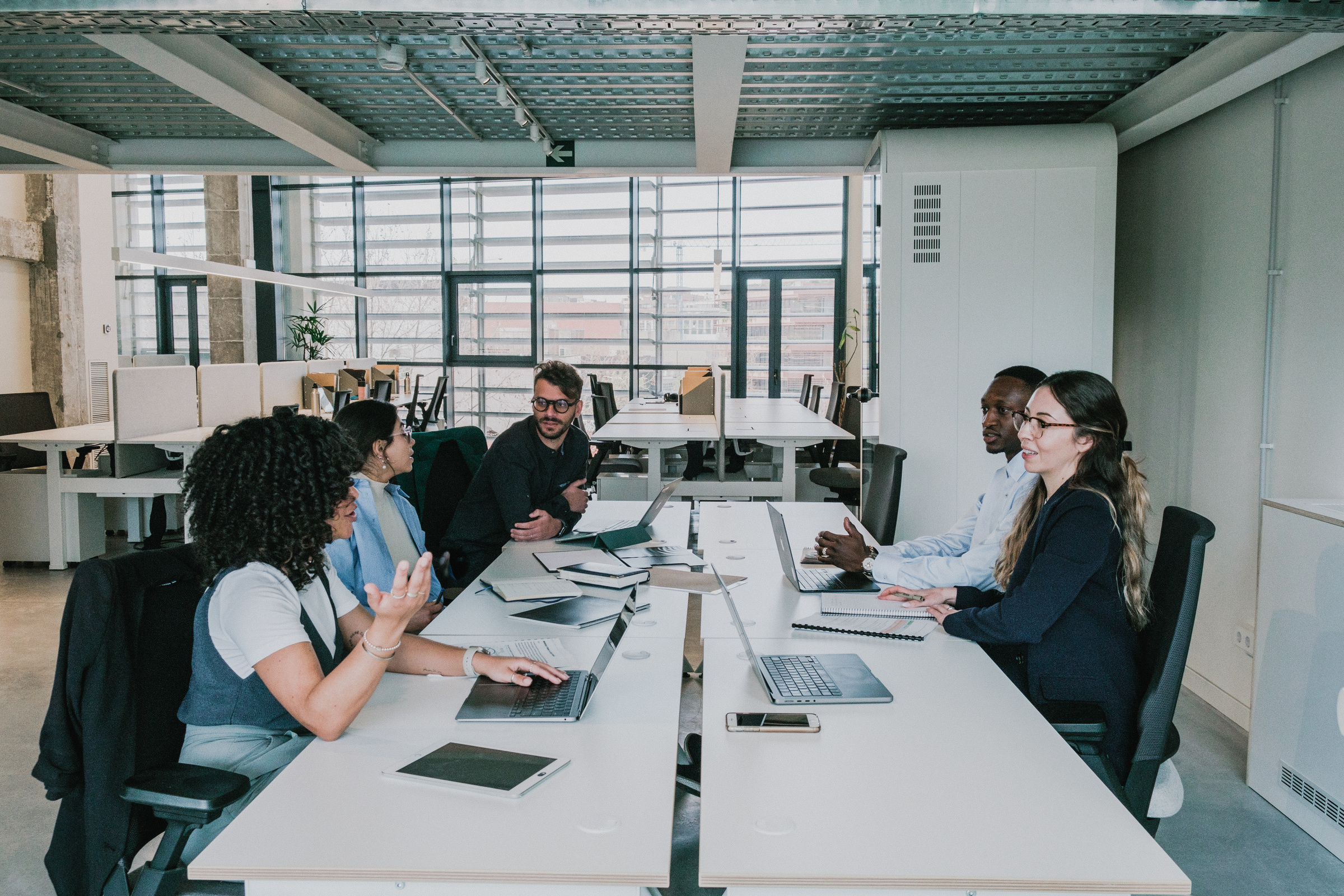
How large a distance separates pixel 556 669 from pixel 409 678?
1.02 ft

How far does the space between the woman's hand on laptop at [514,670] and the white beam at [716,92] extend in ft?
6.21

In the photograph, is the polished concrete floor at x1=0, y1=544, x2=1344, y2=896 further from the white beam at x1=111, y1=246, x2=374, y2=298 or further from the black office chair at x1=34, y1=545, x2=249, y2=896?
the white beam at x1=111, y1=246, x2=374, y2=298

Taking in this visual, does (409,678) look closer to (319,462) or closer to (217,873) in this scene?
(319,462)

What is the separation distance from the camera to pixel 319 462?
1.72m

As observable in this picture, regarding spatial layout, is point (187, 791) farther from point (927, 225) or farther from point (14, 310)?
point (14, 310)

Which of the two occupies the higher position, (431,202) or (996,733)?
(431,202)

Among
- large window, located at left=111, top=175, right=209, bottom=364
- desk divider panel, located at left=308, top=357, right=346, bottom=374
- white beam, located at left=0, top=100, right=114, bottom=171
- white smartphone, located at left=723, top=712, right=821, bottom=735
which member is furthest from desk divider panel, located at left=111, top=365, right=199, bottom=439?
large window, located at left=111, top=175, right=209, bottom=364

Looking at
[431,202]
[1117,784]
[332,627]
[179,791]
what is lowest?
[1117,784]

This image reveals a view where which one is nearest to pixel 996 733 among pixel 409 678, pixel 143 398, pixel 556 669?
pixel 556 669

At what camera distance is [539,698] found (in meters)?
1.74

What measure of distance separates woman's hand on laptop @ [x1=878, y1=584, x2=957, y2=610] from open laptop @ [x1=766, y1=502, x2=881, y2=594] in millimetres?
112

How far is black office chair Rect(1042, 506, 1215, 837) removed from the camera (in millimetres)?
1809

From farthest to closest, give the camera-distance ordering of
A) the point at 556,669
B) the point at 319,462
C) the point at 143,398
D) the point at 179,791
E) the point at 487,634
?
the point at 143,398 < the point at 487,634 < the point at 556,669 < the point at 319,462 < the point at 179,791

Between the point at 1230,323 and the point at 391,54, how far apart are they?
10.7ft
